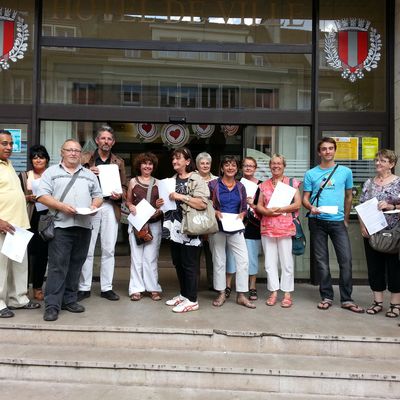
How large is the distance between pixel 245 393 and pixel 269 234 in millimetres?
1786

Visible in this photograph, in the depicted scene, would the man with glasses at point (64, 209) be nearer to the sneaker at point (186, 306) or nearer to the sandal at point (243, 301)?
the sneaker at point (186, 306)

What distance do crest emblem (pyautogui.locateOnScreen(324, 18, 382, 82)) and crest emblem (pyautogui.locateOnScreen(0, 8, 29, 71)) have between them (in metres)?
4.21

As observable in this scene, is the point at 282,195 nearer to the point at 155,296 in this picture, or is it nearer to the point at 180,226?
the point at 180,226

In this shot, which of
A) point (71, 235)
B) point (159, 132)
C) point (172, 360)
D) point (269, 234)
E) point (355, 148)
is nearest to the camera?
point (172, 360)

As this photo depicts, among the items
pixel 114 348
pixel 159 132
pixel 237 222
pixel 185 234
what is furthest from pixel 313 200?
pixel 159 132

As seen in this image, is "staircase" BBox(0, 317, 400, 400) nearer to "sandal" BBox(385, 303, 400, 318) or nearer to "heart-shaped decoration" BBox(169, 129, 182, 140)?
"sandal" BBox(385, 303, 400, 318)

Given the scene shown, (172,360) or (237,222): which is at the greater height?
(237,222)

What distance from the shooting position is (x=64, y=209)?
4.00 metres

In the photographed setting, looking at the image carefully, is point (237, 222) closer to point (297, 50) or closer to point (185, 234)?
point (185, 234)

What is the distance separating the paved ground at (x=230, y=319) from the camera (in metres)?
3.84

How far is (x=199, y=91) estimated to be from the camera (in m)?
5.90

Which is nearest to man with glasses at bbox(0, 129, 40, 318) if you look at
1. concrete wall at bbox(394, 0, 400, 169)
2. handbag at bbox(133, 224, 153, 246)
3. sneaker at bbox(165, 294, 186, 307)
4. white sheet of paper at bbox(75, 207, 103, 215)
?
white sheet of paper at bbox(75, 207, 103, 215)

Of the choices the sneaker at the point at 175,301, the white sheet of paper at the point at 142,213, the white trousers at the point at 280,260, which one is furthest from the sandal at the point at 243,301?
the white sheet of paper at the point at 142,213

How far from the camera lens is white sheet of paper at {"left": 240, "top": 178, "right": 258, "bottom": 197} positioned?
4844 mm
